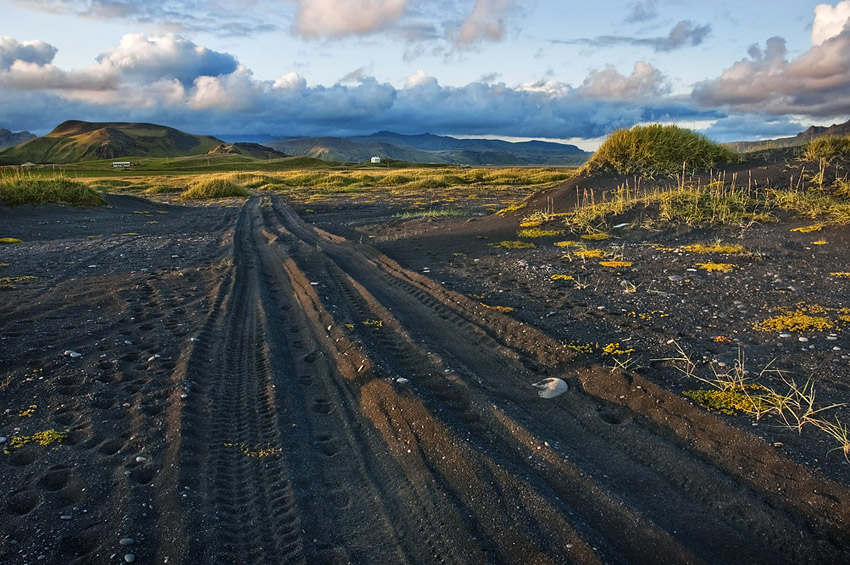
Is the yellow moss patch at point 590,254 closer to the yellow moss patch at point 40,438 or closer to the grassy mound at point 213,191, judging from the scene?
the yellow moss patch at point 40,438

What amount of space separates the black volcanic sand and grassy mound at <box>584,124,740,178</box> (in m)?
7.56

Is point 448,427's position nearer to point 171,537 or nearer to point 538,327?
point 171,537

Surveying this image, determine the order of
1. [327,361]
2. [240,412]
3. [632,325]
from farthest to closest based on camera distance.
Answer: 1. [632,325]
2. [327,361]
3. [240,412]

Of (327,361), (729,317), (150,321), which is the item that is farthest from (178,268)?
(729,317)

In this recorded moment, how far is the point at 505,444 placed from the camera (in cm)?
340

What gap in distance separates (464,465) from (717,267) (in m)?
5.98

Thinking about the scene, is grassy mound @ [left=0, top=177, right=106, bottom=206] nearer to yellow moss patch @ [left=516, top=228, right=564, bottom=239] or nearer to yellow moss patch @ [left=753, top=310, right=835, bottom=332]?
yellow moss patch @ [left=516, top=228, right=564, bottom=239]

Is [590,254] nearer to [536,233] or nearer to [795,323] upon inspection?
[536,233]

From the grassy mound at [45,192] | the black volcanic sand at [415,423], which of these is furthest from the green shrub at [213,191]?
the black volcanic sand at [415,423]

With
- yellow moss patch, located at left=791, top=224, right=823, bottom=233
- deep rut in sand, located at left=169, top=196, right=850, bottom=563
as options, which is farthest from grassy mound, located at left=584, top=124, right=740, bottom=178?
deep rut in sand, located at left=169, top=196, right=850, bottom=563

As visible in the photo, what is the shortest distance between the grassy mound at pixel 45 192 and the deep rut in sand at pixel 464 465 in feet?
59.1

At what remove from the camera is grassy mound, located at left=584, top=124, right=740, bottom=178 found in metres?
14.9

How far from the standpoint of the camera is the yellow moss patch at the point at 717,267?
286 inches

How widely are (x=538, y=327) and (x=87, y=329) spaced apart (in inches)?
200
